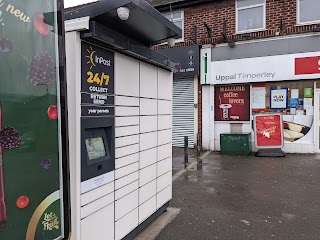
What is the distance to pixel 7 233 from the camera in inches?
69.3

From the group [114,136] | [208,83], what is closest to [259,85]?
[208,83]

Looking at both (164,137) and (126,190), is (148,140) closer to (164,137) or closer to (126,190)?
(164,137)

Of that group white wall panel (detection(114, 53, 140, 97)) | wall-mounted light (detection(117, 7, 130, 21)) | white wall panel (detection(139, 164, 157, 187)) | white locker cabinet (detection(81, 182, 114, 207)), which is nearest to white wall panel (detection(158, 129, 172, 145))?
white wall panel (detection(139, 164, 157, 187))

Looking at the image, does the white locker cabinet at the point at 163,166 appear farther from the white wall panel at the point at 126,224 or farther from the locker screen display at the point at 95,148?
the locker screen display at the point at 95,148

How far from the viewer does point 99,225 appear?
2910 millimetres

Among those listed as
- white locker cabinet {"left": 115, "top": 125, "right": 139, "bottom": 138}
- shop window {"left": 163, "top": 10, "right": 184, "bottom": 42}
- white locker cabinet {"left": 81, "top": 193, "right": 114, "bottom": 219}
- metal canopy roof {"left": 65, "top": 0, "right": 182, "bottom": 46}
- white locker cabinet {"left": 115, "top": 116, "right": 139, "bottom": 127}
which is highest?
shop window {"left": 163, "top": 10, "right": 184, "bottom": 42}

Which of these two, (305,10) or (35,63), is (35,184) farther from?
(305,10)

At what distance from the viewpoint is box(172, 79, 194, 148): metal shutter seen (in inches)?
449

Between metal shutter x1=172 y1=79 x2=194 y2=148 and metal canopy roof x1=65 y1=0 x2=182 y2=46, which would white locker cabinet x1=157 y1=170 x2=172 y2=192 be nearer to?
metal canopy roof x1=65 y1=0 x2=182 y2=46

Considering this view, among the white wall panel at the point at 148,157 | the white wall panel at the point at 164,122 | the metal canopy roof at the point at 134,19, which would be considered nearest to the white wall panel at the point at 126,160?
the white wall panel at the point at 148,157

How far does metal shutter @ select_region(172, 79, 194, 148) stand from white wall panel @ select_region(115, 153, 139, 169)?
26.2 ft

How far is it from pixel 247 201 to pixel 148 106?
272 centimetres

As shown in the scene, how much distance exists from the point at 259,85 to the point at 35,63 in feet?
31.3

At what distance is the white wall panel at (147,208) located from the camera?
3.75 m
